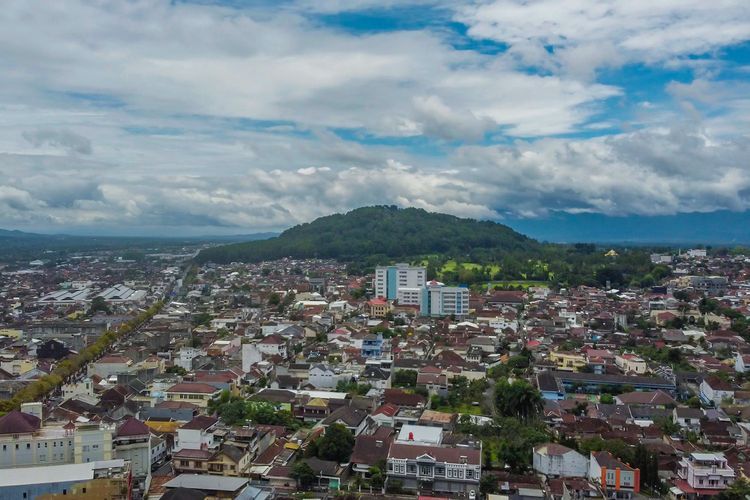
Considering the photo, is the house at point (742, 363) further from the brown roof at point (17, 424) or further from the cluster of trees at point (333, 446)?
the brown roof at point (17, 424)

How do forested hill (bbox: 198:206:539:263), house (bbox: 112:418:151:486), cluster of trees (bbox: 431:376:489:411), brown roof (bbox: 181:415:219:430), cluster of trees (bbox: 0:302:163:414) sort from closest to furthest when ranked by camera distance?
1. house (bbox: 112:418:151:486)
2. brown roof (bbox: 181:415:219:430)
3. cluster of trees (bbox: 0:302:163:414)
4. cluster of trees (bbox: 431:376:489:411)
5. forested hill (bbox: 198:206:539:263)

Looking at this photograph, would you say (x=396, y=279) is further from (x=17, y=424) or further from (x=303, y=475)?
(x=17, y=424)

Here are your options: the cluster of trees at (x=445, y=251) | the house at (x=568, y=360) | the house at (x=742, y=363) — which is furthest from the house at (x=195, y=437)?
the cluster of trees at (x=445, y=251)

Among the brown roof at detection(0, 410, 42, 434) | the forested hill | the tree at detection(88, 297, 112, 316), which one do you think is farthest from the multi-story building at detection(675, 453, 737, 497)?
the forested hill

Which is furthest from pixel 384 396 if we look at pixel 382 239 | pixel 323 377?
pixel 382 239

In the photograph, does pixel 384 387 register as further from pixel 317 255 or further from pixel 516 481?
pixel 317 255

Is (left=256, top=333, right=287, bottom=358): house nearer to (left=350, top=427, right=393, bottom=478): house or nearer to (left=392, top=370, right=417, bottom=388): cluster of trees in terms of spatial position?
(left=392, top=370, right=417, bottom=388): cluster of trees

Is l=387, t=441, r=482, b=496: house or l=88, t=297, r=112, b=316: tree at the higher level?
l=88, t=297, r=112, b=316: tree
